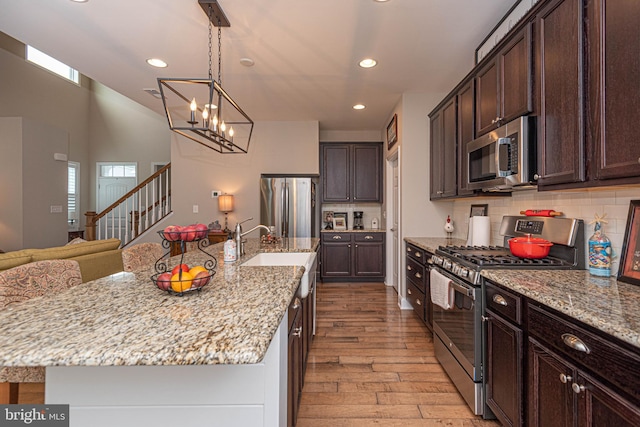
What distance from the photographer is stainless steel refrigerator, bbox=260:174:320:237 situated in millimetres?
4941

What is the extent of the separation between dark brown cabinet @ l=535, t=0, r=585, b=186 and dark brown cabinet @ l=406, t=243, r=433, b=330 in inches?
58.1

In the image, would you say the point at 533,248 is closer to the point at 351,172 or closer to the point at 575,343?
the point at 575,343

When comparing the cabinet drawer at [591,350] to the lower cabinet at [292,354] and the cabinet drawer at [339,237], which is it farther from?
the cabinet drawer at [339,237]

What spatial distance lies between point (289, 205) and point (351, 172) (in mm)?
1421

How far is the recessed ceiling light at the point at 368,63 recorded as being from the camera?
3.06m

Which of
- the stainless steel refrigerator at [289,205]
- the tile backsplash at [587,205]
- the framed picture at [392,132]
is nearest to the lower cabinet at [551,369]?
the tile backsplash at [587,205]

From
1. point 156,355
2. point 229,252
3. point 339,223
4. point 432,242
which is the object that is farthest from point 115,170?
point 156,355

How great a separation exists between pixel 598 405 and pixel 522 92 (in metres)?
1.70

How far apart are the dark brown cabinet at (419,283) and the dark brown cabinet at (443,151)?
69 cm

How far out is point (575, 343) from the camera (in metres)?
1.15

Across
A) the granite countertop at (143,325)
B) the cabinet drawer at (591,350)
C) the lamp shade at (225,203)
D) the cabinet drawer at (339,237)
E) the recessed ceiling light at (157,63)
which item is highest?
the recessed ceiling light at (157,63)

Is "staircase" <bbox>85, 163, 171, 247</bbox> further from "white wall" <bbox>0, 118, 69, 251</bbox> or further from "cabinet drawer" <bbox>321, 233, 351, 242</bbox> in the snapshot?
"cabinet drawer" <bbox>321, 233, 351, 242</bbox>

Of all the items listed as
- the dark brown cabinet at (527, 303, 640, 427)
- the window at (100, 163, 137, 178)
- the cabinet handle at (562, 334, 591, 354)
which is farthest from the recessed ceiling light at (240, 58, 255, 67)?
the window at (100, 163, 137, 178)

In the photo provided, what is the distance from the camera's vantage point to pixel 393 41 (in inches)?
107
